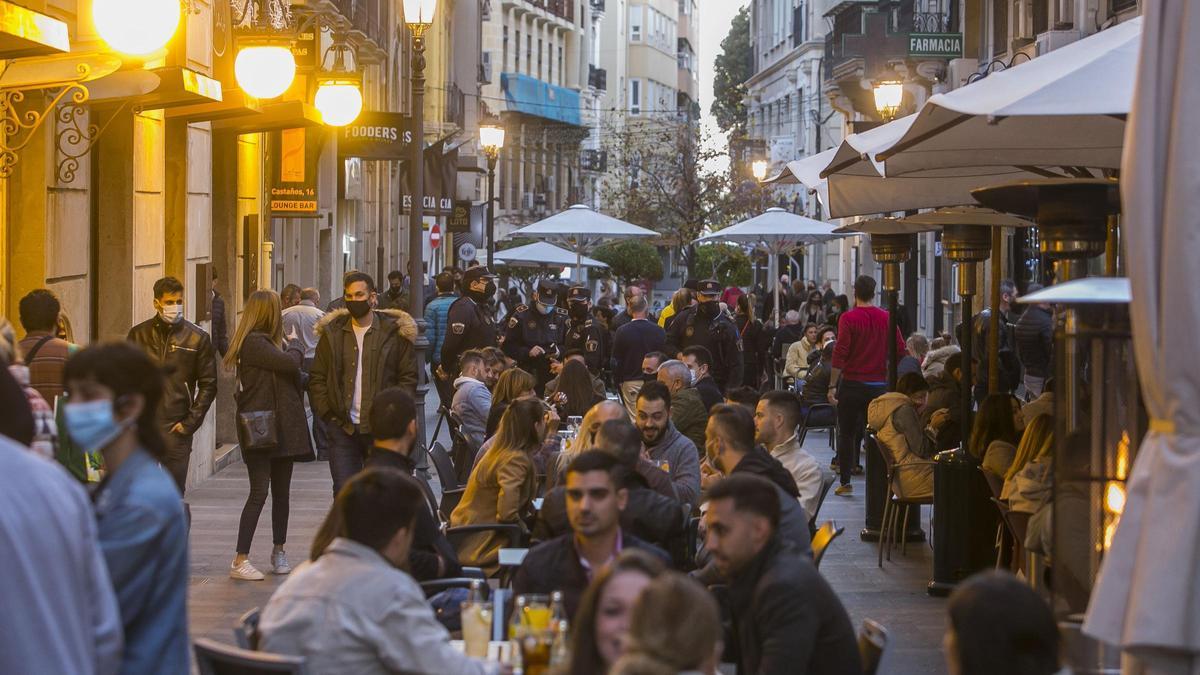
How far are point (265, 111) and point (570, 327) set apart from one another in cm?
601

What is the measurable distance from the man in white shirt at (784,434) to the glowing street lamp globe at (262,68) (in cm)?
545

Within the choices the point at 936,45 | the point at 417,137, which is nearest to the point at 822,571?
the point at 417,137

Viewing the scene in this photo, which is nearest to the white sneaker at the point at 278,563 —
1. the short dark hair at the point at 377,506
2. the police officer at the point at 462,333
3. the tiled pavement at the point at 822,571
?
the tiled pavement at the point at 822,571

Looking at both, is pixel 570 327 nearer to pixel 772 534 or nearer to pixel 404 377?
pixel 404 377

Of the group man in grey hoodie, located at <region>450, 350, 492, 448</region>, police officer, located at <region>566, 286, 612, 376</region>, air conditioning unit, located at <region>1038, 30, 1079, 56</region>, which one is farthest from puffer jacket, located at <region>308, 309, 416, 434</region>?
air conditioning unit, located at <region>1038, 30, 1079, 56</region>

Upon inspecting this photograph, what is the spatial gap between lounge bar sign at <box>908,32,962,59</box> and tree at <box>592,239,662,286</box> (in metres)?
27.6

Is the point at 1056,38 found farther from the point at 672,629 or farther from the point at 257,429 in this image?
the point at 672,629

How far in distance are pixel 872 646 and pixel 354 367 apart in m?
6.71

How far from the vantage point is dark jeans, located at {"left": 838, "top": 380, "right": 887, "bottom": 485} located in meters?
17.0

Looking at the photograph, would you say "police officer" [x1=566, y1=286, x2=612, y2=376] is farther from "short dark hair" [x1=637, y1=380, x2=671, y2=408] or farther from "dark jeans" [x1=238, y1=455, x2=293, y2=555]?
"short dark hair" [x1=637, y1=380, x2=671, y2=408]

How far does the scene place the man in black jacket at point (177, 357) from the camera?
11.2 meters

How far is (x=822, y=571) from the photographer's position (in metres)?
13.0

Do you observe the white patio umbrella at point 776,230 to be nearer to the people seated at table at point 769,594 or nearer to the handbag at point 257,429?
the handbag at point 257,429

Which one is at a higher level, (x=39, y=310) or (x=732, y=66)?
(x=732, y=66)
